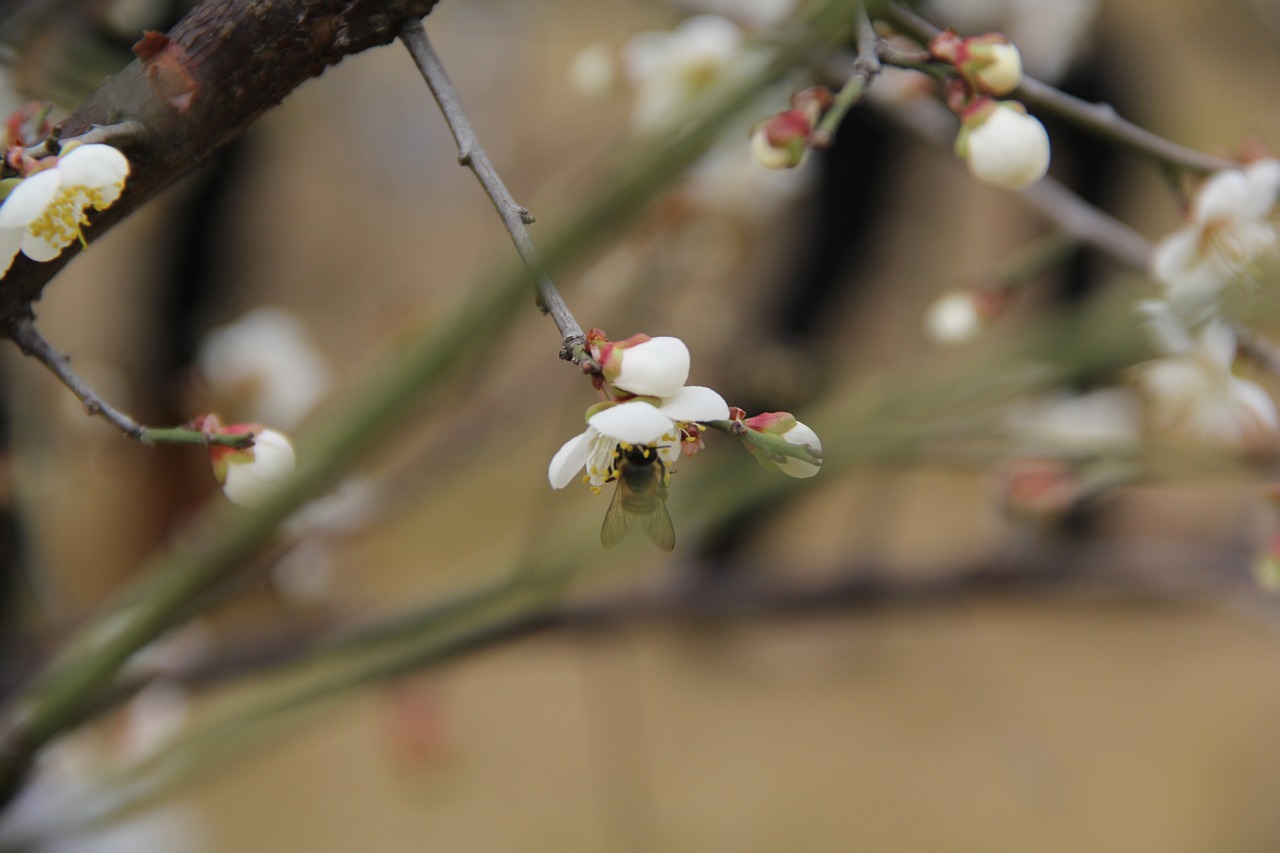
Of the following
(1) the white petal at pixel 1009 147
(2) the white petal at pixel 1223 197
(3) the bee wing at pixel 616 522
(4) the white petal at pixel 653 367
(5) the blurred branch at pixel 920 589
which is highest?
(5) the blurred branch at pixel 920 589

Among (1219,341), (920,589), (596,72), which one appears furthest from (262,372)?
(1219,341)

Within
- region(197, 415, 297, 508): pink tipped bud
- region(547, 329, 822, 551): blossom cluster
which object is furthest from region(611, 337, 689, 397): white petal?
region(197, 415, 297, 508): pink tipped bud

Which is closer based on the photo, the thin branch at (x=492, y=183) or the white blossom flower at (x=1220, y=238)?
the thin branch at (x=492, y=183)

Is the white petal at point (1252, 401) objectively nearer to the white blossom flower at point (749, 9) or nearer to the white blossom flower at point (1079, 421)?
the white blossom flower at point (1079, 421)

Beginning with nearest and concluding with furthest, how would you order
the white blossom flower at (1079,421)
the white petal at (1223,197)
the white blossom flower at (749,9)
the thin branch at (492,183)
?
the thin branch at (492,183) → the white petal at (1223,197) → the white blossom flower at (1079,421) → the white blossom flower at (749,9)

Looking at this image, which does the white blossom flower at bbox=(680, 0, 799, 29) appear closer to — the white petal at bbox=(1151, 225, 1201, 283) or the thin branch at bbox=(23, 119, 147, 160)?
the white petal at bbox=(1151, 225, 1201, 283)

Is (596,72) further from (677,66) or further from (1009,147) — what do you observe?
(1009,147)

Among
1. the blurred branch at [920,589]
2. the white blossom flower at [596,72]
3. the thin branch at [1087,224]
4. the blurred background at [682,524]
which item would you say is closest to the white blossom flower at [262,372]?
the blurred background at [682,524]
